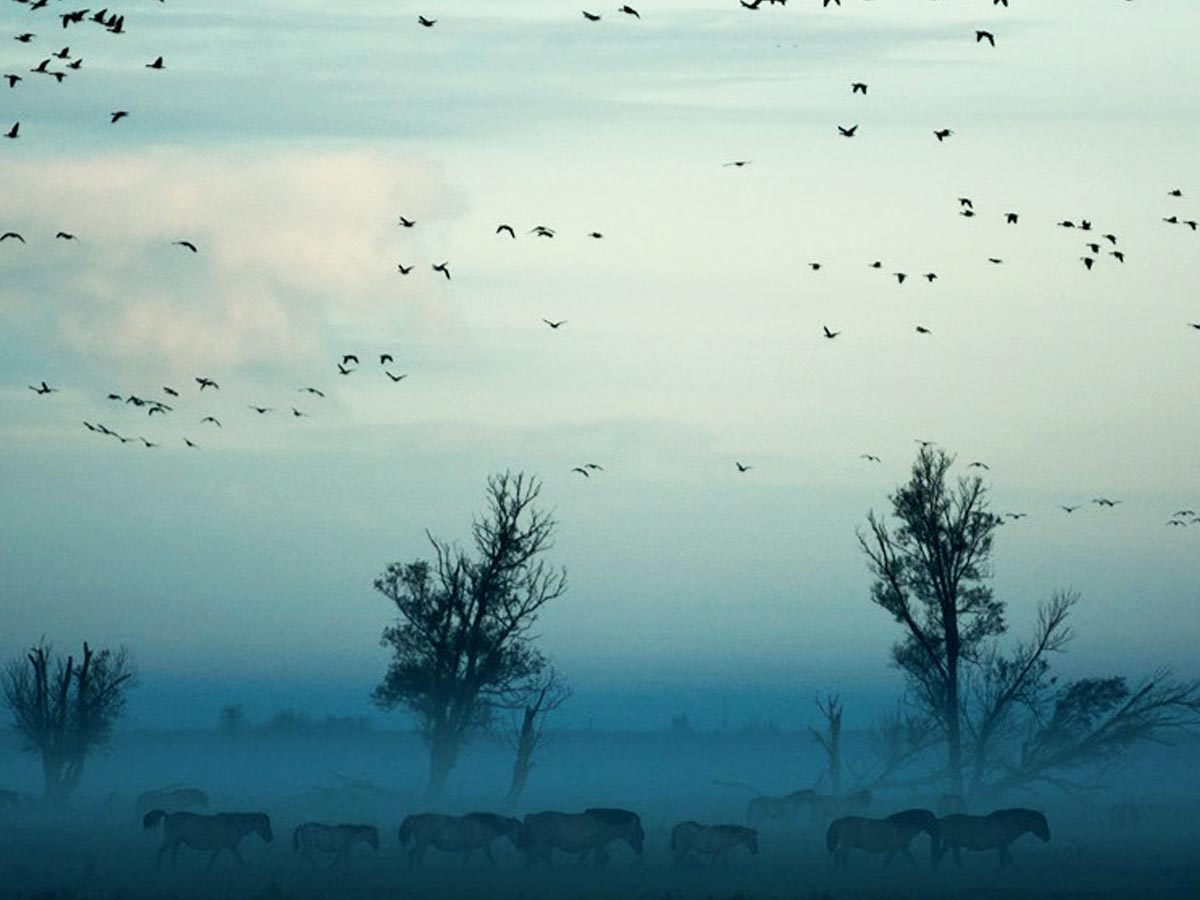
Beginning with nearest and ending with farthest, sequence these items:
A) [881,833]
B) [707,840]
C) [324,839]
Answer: [324,839] < [881,833] < [707,840]

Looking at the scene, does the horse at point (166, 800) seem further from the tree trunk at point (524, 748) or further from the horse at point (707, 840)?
the horse at point (707, 840)

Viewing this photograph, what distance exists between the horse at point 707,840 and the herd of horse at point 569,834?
0.09 feet

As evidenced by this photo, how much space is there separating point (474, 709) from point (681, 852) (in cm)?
2012

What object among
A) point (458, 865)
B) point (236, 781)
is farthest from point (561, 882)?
point (236, 781)

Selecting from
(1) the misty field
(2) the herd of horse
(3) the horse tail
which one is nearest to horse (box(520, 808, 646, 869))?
(2) the herd of horse

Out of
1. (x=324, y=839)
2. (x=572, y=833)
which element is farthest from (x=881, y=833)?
(x=324, y=839)

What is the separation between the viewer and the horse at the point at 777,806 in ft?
247

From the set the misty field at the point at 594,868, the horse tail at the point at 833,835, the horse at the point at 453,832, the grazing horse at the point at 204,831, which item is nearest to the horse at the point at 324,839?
the misty field at the point at 594,868

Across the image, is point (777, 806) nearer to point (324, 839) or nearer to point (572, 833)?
point (572, 833)

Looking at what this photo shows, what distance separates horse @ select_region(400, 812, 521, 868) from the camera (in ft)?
163

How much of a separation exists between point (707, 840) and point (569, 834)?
13.1 ft

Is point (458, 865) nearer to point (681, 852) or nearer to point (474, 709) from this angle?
point (681, 852)

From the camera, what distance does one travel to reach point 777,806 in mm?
75750

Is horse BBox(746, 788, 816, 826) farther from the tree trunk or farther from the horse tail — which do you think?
the horse tail
